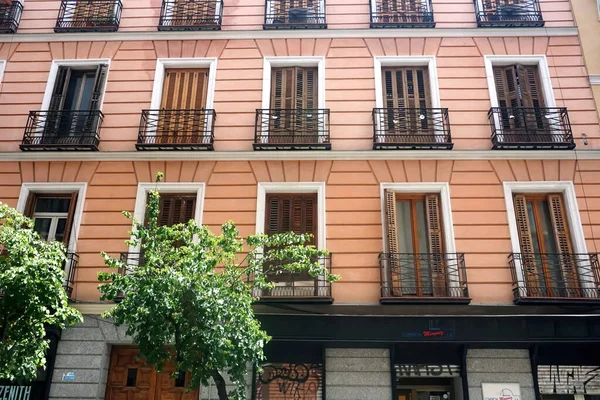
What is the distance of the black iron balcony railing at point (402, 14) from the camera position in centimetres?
1383

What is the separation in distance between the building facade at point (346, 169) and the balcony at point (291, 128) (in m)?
0.06

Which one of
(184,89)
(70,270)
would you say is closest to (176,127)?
(184,89)

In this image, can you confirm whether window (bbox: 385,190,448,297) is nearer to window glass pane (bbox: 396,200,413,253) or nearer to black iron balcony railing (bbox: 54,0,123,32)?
window glass pane (bbox: 396,200,413,253)

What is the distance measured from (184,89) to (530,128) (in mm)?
9029

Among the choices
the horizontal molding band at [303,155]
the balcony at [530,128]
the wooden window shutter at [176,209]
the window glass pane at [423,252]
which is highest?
the balcony at [530,128]

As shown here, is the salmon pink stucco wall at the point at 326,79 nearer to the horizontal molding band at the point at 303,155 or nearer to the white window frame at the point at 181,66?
the white window frame at the point at 181,66

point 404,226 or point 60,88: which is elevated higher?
point 60,88

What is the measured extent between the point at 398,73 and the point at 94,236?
29.1 ft

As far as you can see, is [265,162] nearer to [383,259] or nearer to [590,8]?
[383,259]

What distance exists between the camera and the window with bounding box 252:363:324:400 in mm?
10680

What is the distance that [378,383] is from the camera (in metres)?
10.6

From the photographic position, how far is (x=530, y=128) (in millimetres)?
12617

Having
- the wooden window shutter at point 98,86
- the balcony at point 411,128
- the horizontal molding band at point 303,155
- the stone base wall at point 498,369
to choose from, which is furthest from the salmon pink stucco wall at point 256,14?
the stone base wall at point 498,369

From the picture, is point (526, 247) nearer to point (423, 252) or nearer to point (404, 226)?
point (423, 252)
